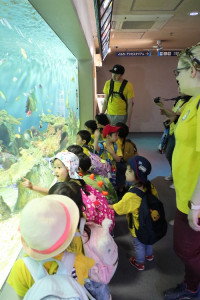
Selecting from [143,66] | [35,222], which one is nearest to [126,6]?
[35,222]

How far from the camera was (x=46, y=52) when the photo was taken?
2.62 meters

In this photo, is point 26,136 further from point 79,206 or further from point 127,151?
point 127,151

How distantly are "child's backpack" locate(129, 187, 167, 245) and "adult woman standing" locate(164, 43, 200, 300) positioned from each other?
32 centimetres

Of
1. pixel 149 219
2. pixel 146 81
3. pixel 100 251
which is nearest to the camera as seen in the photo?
pixel 100 251

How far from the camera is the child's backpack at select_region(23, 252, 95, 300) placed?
1.01 m

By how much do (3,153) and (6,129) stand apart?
0.16 metres

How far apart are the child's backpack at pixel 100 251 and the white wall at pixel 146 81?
9.88m

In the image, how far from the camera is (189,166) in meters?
1.67

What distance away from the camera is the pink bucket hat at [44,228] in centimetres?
100

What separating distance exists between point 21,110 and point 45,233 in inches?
42.5

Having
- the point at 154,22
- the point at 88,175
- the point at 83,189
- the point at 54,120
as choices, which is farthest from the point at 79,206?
the point at 154,22

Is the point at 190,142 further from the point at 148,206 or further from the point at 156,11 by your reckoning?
the point at 156,11

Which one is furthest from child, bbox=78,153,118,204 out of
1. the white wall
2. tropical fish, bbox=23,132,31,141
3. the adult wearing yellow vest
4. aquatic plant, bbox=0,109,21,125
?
the white wall

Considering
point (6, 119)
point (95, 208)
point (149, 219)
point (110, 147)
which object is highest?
point (6, 119)
